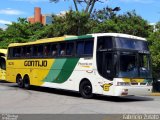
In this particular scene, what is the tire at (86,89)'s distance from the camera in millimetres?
20891

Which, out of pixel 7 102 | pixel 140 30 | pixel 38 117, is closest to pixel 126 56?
pixel 7 102

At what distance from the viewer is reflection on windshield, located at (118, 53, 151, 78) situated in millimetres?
19562

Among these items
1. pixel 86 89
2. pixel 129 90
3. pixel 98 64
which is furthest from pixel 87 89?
pixel 129 90

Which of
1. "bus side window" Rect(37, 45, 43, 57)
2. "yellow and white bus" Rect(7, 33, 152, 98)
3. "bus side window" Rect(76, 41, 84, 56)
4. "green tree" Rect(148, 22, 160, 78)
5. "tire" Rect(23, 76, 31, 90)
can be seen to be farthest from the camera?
"green tree" Rect(148, 22, 160, 78)

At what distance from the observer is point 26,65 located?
2714 cm

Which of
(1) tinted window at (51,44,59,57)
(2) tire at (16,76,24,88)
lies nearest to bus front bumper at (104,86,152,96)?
(1) tinted window at (51,44,59,57)

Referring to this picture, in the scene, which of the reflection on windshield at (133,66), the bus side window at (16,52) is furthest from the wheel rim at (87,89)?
the bus side window at (16,52)

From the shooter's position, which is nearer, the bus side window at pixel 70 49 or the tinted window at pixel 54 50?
the bus side window at pixel 70 49

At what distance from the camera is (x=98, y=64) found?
66.8 ft

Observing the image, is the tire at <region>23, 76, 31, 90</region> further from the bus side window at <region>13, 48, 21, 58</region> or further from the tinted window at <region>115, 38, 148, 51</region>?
the tinted window at <region>115, 38, 148, 51</region>

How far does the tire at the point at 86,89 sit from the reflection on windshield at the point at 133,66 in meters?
2.20

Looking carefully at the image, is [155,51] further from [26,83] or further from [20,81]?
[20,81]

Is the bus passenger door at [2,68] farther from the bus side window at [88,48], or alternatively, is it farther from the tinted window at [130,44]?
the tinted window at [130,44]

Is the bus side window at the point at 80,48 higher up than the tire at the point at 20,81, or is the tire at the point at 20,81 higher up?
the bus side window at the point at 80,48
